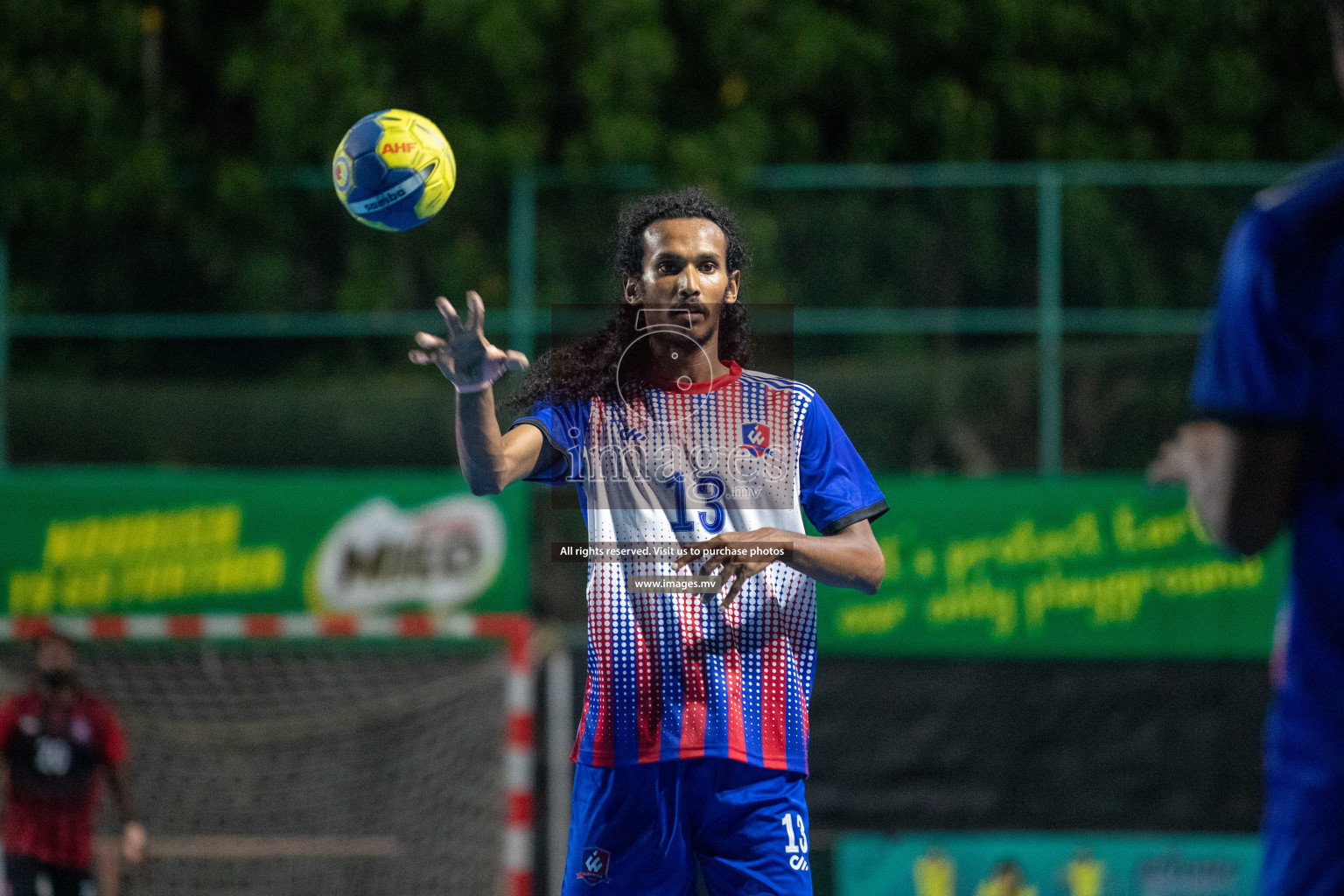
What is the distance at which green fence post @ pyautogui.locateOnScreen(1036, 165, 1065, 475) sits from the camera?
11.3 metres

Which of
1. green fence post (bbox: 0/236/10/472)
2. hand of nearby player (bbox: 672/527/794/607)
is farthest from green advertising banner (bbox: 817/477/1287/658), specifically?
hand of nearby player (bbox: 672/527/794/607)

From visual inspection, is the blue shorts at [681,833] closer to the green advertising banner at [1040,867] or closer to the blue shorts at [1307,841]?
the blue shorts at [1307,841]

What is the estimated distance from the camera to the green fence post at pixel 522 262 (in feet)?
37.3

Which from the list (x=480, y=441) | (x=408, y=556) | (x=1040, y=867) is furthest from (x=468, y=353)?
(x=1040, y=867)

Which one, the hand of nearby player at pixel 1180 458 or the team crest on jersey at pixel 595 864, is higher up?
the hand of nearby player at pixel 1180 458

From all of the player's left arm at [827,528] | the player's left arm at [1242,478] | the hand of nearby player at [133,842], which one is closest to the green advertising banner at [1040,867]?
the hand of nearby player at [133,842]

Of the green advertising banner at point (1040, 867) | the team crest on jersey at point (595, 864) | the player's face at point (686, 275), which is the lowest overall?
the green advertising banner at point (1040, 867)

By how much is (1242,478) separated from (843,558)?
1383 mm

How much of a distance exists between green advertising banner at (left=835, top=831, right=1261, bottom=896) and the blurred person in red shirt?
420 centimetres

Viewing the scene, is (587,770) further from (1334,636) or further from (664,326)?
(1334,636)

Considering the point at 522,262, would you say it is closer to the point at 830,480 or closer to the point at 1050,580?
the point at 1050,580

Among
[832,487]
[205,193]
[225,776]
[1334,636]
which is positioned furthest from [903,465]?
[1334,636]

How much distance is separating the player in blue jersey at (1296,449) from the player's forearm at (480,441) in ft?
4.98

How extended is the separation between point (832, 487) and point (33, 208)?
10.3 meters
